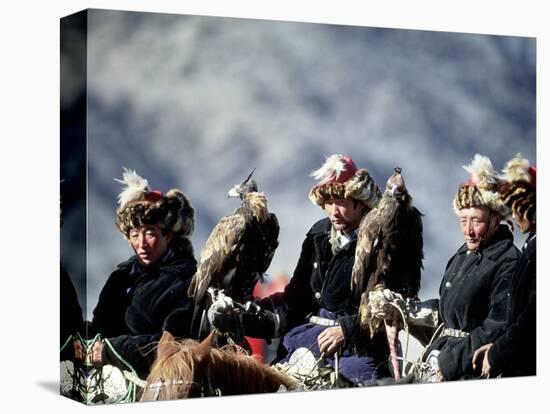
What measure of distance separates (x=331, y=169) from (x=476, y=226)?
127cm

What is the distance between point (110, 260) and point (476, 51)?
3260mm

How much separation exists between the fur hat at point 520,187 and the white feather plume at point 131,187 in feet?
9.39

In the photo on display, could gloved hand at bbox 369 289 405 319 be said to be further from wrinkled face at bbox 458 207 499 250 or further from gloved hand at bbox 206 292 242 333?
gloved hand at bbox 206 292 242 333

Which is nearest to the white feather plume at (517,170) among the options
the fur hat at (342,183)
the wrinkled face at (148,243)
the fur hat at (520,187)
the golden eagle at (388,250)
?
the fur hat at (520,187)

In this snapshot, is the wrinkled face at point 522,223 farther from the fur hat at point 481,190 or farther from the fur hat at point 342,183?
the fur hat at point 342,183

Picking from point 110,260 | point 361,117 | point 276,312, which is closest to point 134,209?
point 110,260

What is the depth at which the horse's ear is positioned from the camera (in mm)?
8266

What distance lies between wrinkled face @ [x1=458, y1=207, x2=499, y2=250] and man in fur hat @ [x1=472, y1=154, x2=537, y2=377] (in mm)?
218

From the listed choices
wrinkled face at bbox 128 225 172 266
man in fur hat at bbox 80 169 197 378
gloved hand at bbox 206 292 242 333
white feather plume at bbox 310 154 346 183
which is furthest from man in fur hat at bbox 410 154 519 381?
wrinkled face at bbox 128 225 172 266

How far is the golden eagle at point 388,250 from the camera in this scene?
8969 millimetres

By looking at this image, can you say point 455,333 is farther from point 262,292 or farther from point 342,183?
point 262,292

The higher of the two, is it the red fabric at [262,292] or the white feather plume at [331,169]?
the white feather plume at [331,169]

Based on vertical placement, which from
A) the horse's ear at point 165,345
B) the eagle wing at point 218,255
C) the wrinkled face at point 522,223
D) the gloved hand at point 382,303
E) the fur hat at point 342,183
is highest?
the fur hat at point 342,183

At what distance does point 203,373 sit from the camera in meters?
8.38
